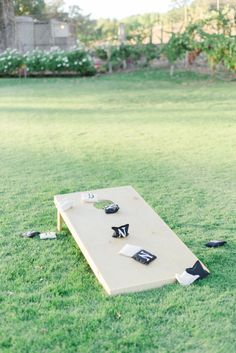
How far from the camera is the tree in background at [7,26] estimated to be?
15820mm

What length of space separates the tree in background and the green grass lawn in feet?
24.0

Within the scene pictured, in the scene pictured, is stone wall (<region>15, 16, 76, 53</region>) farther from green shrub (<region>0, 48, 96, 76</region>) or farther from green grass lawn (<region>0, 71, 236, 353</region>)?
green grass lawn (<region>0, 71, 236, 353</region>)

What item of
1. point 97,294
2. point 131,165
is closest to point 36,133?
point 131,165

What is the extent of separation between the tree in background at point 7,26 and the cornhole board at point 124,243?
532 inches

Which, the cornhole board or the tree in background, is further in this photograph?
the tree in background

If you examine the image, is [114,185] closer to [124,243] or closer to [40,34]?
[124,243]

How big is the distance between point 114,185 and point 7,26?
12.8 meters

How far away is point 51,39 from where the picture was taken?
56.0 ft

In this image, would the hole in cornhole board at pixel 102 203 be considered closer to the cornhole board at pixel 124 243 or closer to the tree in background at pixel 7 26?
the cornhole board at pixel 124 243

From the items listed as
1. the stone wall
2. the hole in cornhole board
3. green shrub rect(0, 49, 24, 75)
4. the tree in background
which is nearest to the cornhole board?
the hole in cornhole board

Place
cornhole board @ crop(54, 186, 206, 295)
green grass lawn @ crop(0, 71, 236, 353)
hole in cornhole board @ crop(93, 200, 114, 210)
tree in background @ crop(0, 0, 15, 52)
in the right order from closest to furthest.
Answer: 1. green grass lawn @ crop(0, 71, 236, 353)
2. cornhole board @ crop(54, 186, 206, 295)
3. hole in cornhole board @ crop(93, 200, 114, 210)
4. tree in background @ crop(0, 0, 15, 52)

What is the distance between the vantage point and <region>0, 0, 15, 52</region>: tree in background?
15820mm

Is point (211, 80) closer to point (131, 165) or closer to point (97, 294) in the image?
point (131, 165)

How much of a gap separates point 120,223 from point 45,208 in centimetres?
99
